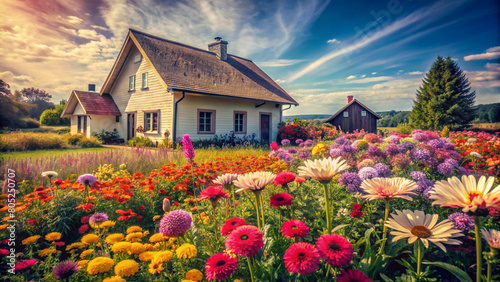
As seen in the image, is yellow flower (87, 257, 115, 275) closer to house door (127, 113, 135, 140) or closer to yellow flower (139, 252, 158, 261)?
yellow flower (139, 252, 158, 261)

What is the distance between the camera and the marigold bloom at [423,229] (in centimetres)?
94

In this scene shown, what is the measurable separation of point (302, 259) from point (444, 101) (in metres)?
26.9

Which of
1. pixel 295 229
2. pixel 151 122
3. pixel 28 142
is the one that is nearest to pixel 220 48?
pixel 151 122

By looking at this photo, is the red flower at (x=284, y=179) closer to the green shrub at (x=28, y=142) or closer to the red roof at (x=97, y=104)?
the green shrub at (x=28, y=142)

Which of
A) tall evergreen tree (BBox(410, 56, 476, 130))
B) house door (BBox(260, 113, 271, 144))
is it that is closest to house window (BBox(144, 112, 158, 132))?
house door (BBox(260, 113, 271, 144))

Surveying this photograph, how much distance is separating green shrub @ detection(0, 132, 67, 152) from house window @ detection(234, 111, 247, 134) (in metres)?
8.91

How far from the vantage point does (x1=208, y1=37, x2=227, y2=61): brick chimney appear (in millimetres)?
16594

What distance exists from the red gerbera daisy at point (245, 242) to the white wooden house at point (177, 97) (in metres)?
10.6

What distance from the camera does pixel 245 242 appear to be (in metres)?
0.99

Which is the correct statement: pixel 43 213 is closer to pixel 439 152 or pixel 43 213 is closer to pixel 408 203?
pixel 408 203

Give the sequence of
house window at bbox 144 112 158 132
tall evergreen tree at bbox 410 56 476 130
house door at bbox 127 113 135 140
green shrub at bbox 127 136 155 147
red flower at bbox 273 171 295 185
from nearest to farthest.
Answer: red flower at bbox 273 171 295 185
green shrub at bbox 127 136 155 147
house window at bbox 144 112 158 132
house door at bbox 127 113 135 140
tall evergreen tree at bbox 410 56 476 130

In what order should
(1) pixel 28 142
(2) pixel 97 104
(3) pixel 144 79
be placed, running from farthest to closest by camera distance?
(2) pixel 97 104, (3) pixel 144 79, (1) pixel 28 142

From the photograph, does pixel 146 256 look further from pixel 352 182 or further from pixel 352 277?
pixel 352 182

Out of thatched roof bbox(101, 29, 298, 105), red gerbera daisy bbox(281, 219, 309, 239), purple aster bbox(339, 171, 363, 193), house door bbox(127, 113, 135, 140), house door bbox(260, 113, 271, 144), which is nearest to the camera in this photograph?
red gerbera daisy bbox(281, 219, 309, 239)
